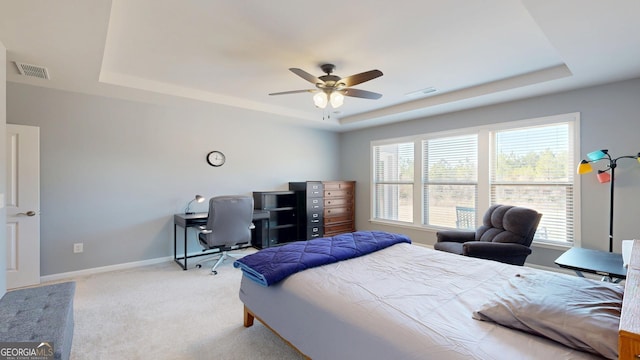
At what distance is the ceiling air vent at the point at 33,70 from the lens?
2.82m

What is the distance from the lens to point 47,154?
3475 millimetres

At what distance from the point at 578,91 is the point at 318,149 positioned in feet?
13.6

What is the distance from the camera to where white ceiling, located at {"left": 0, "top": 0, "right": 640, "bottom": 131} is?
6.64 ft

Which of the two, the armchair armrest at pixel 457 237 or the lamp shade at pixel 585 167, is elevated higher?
the lamp shade at pixel 585 167

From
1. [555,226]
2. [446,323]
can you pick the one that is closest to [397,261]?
[446,323]

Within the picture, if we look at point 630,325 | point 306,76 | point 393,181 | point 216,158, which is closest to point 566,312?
point 630,325

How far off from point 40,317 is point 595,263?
4.15 m

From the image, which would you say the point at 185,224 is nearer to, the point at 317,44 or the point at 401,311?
the point at 317,44

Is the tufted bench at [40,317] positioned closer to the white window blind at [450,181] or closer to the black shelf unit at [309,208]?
the black shelf unit at [309,208]

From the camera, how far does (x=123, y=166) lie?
13.0 ft

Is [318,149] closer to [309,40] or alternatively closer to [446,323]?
[309,40]

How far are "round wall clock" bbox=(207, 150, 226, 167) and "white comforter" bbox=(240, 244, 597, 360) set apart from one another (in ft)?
9.36

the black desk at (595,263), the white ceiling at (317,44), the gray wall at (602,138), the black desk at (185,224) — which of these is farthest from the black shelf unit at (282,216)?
the black desk at (595,263)

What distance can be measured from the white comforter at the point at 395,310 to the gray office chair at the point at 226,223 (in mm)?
1594
